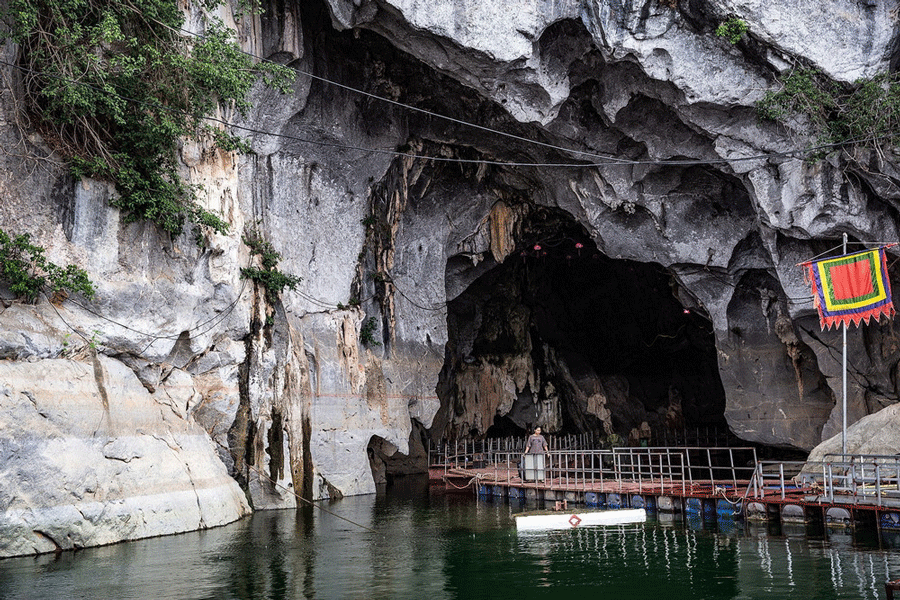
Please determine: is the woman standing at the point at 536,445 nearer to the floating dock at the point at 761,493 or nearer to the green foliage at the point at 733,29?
the floating dock at the point at 761,493

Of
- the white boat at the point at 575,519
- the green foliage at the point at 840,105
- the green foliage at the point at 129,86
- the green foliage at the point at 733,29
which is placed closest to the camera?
the green foliage at the point at 129,86

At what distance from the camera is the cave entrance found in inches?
1335

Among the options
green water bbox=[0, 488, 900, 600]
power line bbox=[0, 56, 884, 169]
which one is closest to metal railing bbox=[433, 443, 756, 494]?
green water bbox=[0, 488, 900, 600]

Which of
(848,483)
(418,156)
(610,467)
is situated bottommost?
(610,467)

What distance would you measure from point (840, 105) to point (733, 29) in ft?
10.7

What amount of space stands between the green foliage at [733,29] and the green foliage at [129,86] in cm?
1038

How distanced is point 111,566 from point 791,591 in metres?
Answer: 9.54

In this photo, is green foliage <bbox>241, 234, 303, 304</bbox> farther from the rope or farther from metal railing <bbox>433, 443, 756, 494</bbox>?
metal railing <bbox>433, 443, 756, 494</bbox>

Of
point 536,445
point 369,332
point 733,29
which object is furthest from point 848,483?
point 369,332

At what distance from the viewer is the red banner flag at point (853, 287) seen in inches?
687

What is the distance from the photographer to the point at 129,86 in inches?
610

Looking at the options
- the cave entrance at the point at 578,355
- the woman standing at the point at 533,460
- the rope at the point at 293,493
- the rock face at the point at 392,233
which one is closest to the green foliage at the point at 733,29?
the rock face at the point at 392,233

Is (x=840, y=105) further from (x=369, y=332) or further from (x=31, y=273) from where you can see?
(x=31, y=273)

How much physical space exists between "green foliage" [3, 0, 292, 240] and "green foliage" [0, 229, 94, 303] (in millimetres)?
1916
